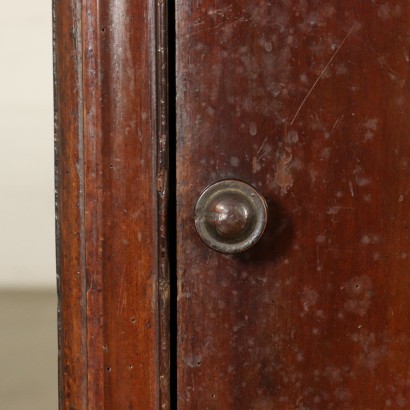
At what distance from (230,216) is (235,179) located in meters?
0.02

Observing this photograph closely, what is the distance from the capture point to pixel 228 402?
297 mm

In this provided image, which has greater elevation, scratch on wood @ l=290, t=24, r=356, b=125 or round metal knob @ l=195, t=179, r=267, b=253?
scratch on wood @ l=290, t=24, r=356, b=125

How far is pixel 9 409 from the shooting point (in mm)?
792

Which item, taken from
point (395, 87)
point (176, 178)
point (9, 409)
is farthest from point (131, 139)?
point (9, 409)

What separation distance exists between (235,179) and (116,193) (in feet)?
0.19

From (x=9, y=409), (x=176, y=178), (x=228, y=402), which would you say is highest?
(x=176, y=178)

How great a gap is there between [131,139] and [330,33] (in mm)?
111

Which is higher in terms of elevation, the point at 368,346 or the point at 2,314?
the point at 368,346

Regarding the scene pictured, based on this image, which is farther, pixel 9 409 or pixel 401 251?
pixel 9 409

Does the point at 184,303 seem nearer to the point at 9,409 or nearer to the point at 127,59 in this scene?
the point at 127,59

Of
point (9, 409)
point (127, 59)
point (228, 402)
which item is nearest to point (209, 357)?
point (228, 402)

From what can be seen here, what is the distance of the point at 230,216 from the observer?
0.27 m

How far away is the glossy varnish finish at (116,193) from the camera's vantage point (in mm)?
281

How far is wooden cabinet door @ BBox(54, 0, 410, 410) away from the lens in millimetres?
283
